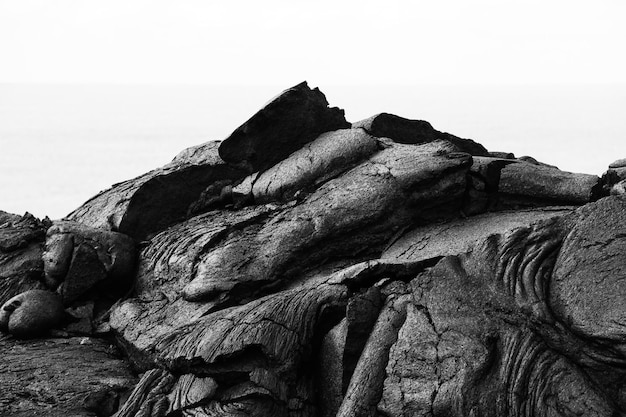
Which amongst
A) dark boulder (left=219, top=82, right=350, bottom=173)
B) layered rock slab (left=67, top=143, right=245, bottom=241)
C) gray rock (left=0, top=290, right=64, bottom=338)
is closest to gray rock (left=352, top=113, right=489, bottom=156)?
dark boulder (left=219, top=82, right=350, bottom=173)

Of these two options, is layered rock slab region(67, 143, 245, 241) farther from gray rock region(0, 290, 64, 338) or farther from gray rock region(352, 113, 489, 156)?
gray rock region(352, 113, 489, 156)

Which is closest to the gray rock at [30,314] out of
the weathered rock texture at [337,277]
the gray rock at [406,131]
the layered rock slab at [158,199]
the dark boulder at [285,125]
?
the weathered rock texture at [337,277]

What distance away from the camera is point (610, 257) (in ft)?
27.4

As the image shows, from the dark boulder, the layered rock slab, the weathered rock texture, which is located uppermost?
the dark boulder

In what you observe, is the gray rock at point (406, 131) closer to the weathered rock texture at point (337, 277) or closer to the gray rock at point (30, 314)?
the weathered rock texture at point (337, 277)

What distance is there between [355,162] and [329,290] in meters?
2.99

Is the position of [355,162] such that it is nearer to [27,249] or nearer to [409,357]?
[409,357]

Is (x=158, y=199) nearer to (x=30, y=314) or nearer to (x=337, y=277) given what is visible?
(x=30, y=314)

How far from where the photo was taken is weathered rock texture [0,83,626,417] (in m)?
8.48

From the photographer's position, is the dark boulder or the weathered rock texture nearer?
the weathered rock texture

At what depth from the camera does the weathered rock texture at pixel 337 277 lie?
8.48 m

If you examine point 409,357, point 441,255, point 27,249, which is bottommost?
point 409,357

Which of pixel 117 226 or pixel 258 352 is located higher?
pixel 117 226


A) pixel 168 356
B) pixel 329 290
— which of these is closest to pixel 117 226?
pixel 168 356
